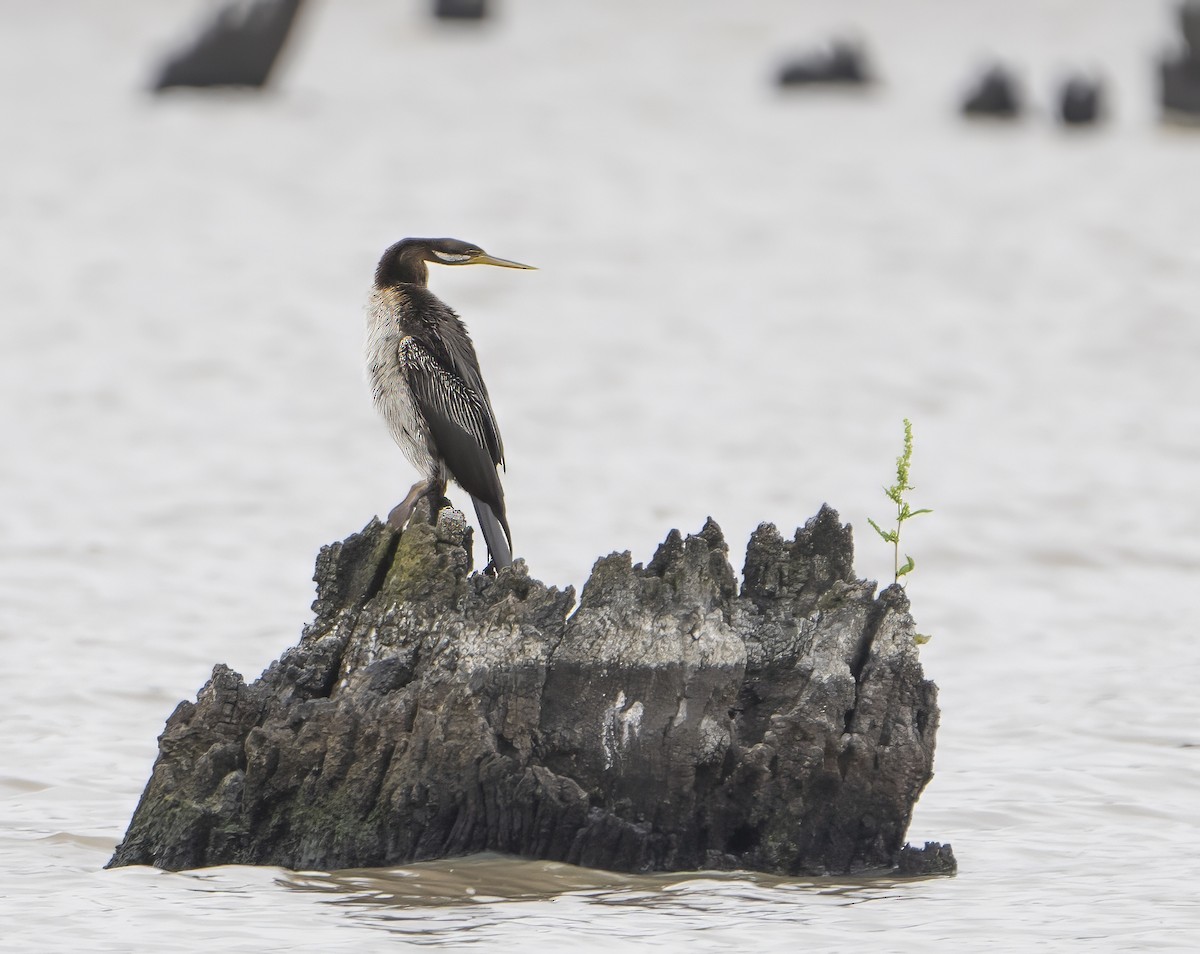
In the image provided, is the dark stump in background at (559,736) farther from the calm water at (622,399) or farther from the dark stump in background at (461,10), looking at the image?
the dark stump in background at (461,10)

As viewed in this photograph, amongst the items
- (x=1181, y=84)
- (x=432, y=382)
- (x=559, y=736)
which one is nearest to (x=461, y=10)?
(x=1181, y=84)

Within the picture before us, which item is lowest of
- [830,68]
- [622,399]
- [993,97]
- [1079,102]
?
[622,399]

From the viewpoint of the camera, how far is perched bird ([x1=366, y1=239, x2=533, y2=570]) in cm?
785

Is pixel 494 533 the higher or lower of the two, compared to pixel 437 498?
lower

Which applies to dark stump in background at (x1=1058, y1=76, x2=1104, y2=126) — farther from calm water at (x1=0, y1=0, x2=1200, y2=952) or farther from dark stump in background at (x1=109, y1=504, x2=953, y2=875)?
dark stump in background at (x1=109, y1=504, x2=953, y2=875)

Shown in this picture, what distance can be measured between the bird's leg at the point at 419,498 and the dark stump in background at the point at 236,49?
26.7m

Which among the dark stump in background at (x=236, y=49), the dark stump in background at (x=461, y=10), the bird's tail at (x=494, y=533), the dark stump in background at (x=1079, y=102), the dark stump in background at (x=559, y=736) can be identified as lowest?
the dark stump in background at (x=559, y=736)

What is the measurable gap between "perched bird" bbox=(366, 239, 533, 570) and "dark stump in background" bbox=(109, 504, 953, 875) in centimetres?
82

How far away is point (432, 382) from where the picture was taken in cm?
798

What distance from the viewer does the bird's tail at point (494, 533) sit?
297 inches

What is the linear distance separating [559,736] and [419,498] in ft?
3.83

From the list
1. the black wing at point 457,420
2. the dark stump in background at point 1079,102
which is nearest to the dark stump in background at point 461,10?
the dark stump in background at point 1079,102

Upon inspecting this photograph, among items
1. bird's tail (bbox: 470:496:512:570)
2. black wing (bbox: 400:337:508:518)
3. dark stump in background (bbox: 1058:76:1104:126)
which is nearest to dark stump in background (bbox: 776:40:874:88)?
dark stump in background (bbox: 1058:76:1104:126)

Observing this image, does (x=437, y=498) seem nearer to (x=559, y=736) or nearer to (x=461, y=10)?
(x=559, y=736)
